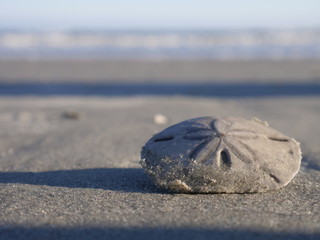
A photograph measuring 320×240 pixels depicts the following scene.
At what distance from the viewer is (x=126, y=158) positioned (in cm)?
518

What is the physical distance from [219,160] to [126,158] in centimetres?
174

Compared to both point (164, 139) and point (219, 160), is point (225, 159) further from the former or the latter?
point (164, 139)

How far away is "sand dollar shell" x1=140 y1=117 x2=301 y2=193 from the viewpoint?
358 centimetres

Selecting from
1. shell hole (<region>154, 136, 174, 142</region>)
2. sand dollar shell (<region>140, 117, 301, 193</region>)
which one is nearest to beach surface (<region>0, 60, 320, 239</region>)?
sand dollar shell (<region>140, 117, 301, 193</region>)

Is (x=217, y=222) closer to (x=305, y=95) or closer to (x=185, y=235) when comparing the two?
(x=185, y=235)

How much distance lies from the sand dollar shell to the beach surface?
3.5 inches

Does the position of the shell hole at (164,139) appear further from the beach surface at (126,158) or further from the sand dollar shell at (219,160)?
the beach surface at (126,158)

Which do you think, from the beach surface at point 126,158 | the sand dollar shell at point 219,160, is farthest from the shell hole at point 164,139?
the beach surface at point 126,158

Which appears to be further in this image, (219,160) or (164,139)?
(164,139)

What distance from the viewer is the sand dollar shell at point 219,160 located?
3.58 meters

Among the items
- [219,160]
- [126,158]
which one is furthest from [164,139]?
[126,158]

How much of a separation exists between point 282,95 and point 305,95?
453 millimetres

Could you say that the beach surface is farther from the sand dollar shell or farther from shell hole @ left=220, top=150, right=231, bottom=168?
shell hole @ left=220, top=150, right=231, bottom=168

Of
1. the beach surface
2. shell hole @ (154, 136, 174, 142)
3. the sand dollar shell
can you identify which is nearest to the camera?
the beach surface
